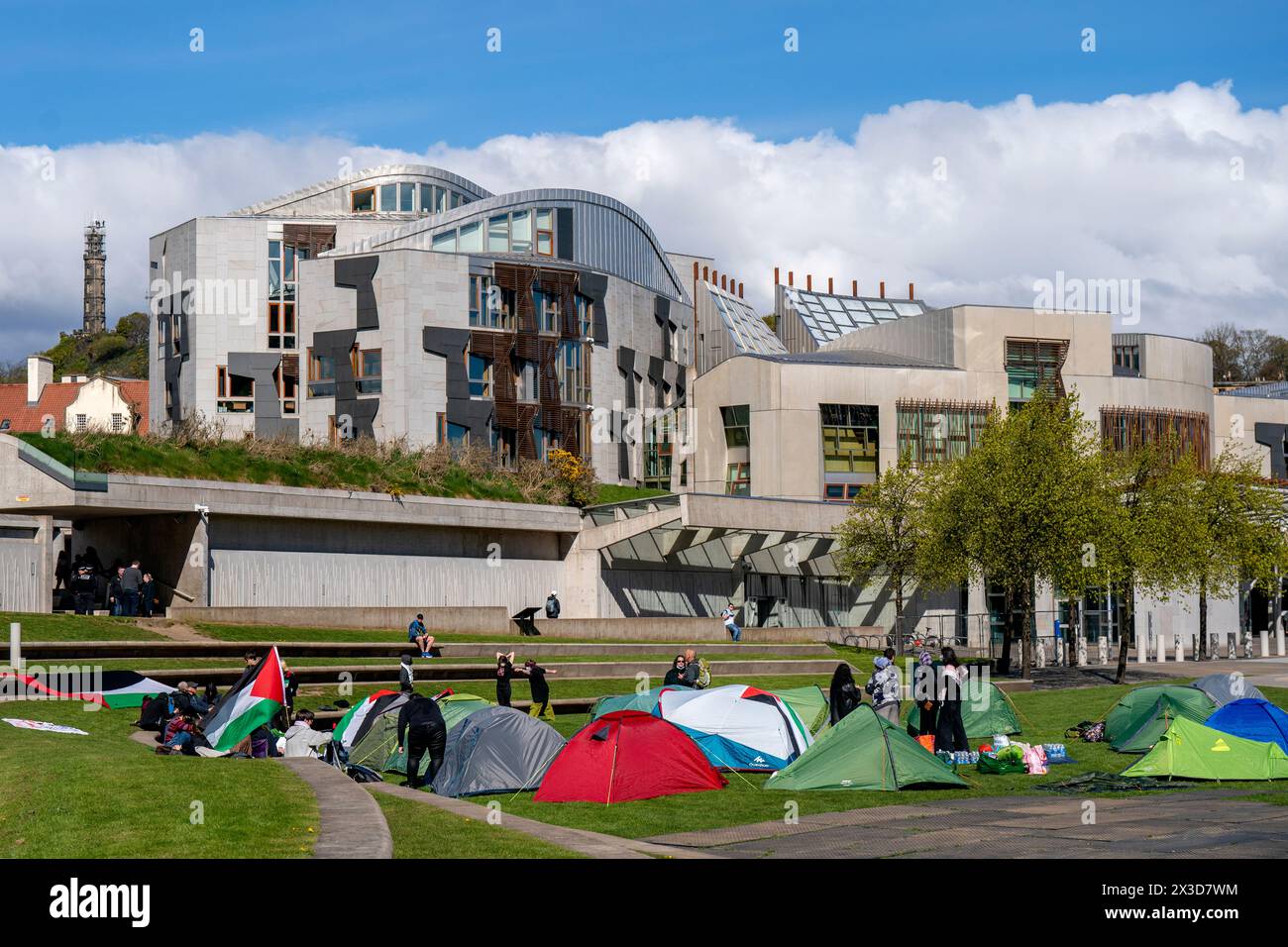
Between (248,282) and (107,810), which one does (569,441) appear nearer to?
(248,282)

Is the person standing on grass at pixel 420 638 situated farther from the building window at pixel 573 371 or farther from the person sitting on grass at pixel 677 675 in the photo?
the building window at pixel 573 371

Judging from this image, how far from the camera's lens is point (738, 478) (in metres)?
68.4

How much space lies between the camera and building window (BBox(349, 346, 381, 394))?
213 ft

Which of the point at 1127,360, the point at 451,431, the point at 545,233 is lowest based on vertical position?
the point at 451,431

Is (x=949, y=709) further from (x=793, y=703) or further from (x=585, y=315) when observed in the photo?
(x=585, y=315)

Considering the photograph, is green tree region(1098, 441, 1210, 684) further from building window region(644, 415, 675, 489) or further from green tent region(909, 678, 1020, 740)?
building window region(644, 415, 675, 489)

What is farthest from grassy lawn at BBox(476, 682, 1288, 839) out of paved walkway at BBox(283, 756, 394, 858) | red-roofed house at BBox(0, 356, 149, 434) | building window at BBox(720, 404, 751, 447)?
red-roofed house at BBox(0, 356, 149, 434)

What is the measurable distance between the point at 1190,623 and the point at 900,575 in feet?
65.3

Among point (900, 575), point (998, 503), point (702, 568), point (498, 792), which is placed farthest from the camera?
point (702, 568)

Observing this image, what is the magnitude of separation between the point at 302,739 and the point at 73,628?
41.6 feet

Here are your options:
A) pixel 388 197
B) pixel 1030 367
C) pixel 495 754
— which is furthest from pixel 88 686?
pixel 388 197

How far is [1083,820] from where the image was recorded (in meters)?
16.4

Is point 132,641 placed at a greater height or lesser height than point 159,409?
lesser

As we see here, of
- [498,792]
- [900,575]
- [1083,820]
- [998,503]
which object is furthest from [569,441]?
[1083,820]
